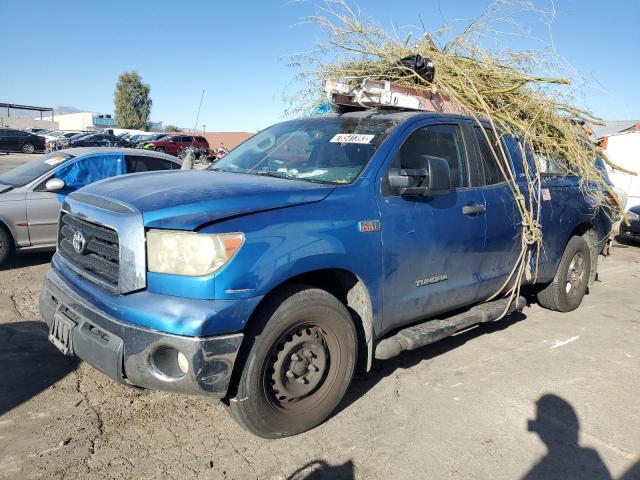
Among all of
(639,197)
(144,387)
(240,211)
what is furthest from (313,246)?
(639,197)

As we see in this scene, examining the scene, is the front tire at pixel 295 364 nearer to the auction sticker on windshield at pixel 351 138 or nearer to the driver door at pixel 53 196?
the auction sticker on windshield at pixel 351 138

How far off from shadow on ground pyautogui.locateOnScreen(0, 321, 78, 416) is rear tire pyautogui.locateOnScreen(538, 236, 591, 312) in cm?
479

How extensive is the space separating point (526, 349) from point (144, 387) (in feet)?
11.5

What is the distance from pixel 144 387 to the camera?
2.70 m

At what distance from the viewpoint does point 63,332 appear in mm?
2990

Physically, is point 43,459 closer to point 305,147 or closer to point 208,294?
point 208,294

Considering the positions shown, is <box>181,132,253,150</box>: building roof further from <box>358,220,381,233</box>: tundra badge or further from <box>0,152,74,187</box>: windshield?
<box>358,220,381,233</box>: tundra badge

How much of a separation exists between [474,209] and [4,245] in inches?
227

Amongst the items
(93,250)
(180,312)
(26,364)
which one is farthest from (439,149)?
(26,364)

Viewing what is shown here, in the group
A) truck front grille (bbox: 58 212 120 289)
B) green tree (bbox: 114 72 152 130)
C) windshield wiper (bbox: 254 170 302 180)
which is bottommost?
truck front grille (bbox: 58 212 120 289)

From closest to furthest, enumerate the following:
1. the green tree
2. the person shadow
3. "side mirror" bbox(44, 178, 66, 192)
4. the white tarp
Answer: the person shadow, "side mirror" bbox(44, 178, 66, 192), the white tarp, the green tree

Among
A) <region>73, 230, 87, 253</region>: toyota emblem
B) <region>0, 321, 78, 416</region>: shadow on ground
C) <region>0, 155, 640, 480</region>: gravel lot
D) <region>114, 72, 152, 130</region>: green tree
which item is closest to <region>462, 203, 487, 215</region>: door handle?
<region>0, 155, 640, 480</region>: gravel lot

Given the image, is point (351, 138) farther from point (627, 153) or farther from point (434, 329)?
point (627, 153)

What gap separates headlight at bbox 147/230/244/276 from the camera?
8.55 ft
